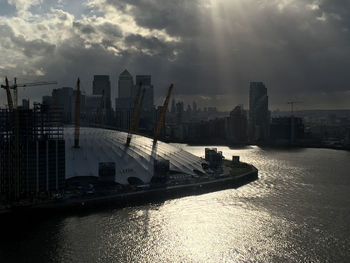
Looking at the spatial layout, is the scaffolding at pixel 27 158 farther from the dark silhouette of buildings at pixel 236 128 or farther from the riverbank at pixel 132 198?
the dark silhouette of buildings at pixel 236 128

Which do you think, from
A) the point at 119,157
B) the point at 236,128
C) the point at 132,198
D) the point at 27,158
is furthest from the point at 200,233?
the point at 236,128

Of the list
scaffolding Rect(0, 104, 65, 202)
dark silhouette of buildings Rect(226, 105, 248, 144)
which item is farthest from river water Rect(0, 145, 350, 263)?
dark silhouette of buildings Rect(226, 105, 248, 144)

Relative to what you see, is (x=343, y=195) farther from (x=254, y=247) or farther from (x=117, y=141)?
(x=117, y=141)

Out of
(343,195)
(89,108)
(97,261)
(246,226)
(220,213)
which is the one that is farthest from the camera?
(89,108)

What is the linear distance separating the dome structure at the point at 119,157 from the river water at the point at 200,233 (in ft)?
21.3

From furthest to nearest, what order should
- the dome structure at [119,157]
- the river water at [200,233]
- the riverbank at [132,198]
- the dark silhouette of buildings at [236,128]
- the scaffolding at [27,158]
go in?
the dark silhouette of buildings at [236,128]
the dome structure at [119,157]
the scaffolding at [27,158]
the riverbank at [132,198]
the river water at [200,233]

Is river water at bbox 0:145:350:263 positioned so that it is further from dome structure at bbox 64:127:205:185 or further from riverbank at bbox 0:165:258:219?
dome structure at bbox 64:127:205:185

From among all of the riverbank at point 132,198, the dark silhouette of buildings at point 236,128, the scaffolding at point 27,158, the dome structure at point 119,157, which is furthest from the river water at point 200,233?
the dark silhouette of buildings at point 236,128

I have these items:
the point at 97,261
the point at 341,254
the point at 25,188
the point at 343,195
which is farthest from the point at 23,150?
the point at 343,195

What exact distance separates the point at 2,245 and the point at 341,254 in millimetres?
24615

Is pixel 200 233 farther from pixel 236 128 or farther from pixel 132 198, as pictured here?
pixel 236 128

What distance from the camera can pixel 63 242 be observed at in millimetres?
28219

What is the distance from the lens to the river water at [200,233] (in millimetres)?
25797

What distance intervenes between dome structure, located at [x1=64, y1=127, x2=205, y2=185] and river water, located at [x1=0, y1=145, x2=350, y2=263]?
650 cm
